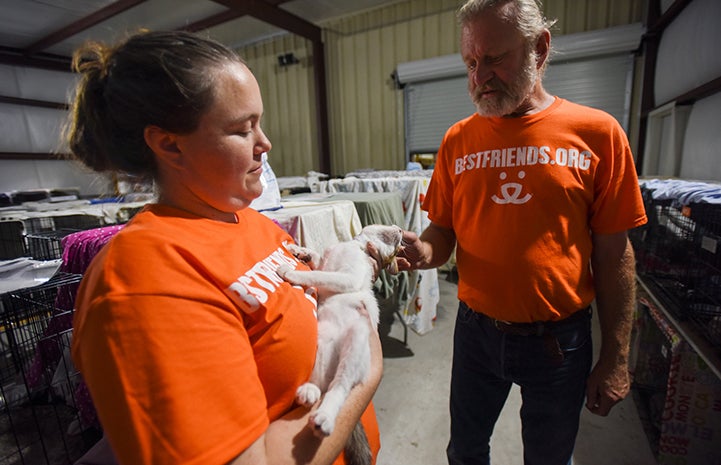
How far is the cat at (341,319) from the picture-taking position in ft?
2.30

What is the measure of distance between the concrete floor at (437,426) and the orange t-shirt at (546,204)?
46.9 inches

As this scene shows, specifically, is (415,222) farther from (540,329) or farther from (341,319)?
(341,319)

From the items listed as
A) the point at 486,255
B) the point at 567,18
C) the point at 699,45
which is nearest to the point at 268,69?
the point at 567,18

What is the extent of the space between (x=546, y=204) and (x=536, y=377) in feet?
1.92

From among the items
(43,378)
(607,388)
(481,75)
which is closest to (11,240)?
(43,378)

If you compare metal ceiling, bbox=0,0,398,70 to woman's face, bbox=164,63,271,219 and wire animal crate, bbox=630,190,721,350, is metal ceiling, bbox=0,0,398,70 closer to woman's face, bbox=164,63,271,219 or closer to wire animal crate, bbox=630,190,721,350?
woman's face, bbox=164,63,271,219

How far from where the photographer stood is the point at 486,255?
3.88 ft

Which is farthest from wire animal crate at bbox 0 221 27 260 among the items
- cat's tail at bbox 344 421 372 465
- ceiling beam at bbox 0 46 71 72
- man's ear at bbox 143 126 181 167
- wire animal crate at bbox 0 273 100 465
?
ceiling beam at bbox 0 46 71 72

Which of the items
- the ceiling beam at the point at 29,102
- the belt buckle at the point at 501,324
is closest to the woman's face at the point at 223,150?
the belt buckle at the point at 501,324

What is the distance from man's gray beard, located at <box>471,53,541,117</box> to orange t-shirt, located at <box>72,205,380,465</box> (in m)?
0.98

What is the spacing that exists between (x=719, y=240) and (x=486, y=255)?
3.65 feet

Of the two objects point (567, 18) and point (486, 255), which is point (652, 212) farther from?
point (567, 18)

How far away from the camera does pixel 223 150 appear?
658mm

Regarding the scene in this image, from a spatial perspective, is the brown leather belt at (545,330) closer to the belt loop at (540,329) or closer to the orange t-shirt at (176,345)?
the belt loop at (540,329)
